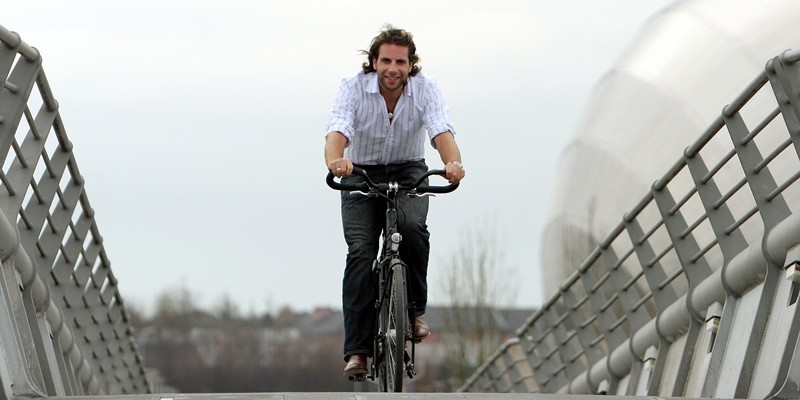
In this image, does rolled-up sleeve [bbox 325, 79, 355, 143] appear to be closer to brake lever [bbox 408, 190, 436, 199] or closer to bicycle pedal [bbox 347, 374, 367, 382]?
brake lever [bbox 408, 190, 436, 199]

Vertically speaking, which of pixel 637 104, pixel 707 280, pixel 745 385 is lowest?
pixel 745 385

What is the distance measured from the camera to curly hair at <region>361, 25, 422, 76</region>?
8203 millimetres

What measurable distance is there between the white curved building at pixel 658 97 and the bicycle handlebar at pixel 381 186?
16313mm

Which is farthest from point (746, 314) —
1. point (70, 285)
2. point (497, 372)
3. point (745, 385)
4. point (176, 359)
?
point (176, 359)

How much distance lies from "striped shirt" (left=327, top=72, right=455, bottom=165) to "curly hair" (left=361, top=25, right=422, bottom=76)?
0.14 ft

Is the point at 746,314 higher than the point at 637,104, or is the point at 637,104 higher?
the point at 637,104

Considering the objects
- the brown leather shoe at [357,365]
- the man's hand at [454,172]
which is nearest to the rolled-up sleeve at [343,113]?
the man's hand at [454,172]

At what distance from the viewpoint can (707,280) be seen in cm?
984

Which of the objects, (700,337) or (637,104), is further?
(637,104)

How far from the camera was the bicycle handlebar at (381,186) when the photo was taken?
7.98 metres

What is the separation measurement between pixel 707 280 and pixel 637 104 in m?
21.0

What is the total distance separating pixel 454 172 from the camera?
8031mm

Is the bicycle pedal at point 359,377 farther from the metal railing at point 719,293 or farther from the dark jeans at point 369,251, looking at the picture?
the metal railing at point 719,293

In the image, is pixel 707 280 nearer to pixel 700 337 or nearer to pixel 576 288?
pixel 700 337
